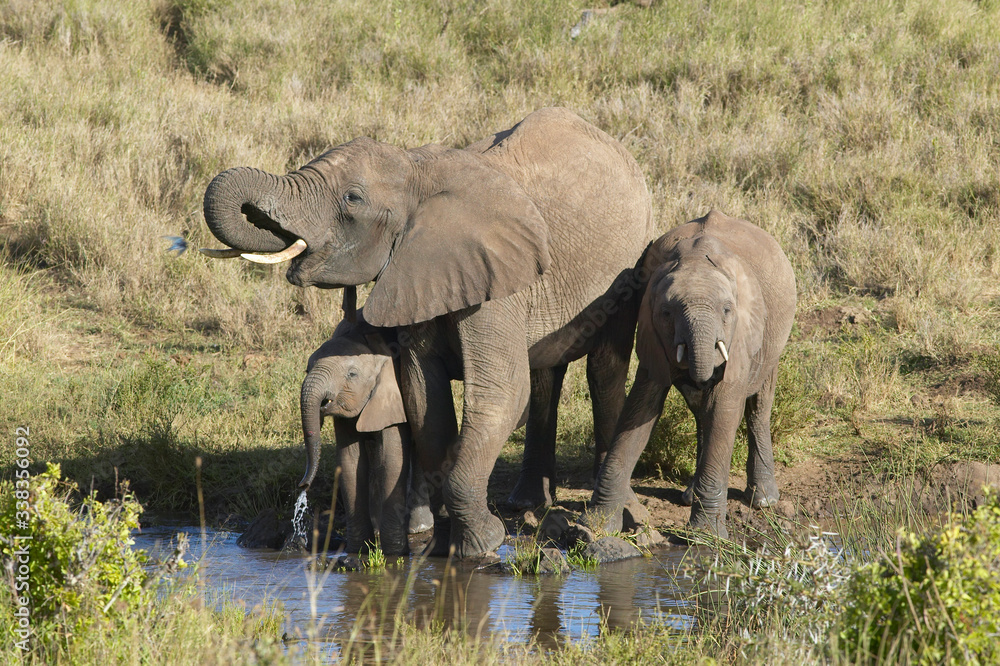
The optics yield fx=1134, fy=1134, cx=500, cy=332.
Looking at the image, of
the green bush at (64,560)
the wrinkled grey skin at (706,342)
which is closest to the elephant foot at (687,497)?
the wrinkled grey skin at (706,342)

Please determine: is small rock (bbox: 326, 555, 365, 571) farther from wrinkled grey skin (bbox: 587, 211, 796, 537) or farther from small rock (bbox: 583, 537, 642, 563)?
wrinkled grey skin (bbox: 587, 211, 796, 537)

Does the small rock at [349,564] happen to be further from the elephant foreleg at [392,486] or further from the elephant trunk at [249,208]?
the elephant trunk at [249,208]

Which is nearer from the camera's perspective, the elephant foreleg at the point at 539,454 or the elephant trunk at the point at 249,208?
the elephant trunk at the point at 249,208

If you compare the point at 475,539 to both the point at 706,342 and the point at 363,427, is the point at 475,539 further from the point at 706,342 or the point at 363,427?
the point at 706,342

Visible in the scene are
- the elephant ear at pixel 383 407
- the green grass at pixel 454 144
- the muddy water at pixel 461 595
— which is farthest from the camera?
the green grass at pixel 454 144

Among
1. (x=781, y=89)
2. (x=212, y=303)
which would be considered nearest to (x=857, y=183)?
(x=781, y=89)

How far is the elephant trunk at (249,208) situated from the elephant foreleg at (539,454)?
2.42m

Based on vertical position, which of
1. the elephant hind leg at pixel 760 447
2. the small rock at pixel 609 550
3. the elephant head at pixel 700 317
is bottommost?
the small rock at pixel 609 550

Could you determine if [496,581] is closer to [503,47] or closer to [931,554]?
[931,554]

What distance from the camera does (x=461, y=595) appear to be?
5.76m

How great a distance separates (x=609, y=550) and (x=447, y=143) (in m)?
7.68

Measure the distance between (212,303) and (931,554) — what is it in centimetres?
780

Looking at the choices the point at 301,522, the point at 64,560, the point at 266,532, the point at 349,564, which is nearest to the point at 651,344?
the point at 349,564

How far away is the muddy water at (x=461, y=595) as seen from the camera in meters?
5.28
